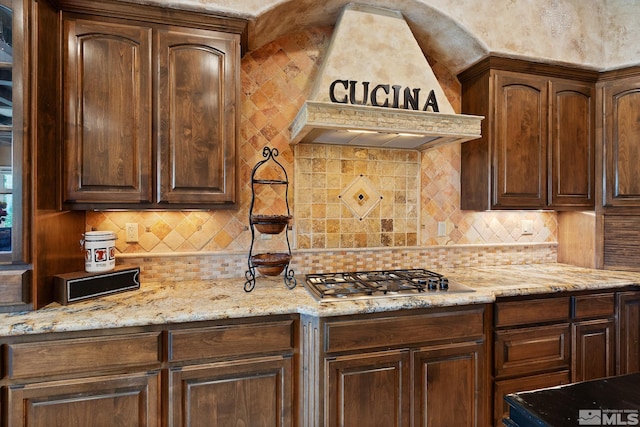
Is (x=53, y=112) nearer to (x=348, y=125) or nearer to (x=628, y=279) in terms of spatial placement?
(x=348, y=125)

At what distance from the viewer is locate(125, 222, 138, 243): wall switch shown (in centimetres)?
205

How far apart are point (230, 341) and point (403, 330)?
0.86 m

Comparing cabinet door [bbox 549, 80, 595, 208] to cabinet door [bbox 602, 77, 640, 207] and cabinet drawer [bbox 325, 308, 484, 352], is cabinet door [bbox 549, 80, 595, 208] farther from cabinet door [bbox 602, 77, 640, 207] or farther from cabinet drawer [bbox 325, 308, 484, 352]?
cabinet drawer [bbox 325, 308, 484, 352]

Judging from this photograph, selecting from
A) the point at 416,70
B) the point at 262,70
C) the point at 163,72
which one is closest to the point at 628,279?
the point at 416,70

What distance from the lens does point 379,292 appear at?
5.90ft

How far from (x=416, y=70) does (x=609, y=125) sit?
1.63 meters

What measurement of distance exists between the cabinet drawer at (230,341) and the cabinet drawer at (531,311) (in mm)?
1231

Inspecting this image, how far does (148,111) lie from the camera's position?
175cm

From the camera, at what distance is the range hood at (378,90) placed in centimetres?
182

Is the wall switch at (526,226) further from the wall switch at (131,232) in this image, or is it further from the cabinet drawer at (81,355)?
the wall switch at (131,232)

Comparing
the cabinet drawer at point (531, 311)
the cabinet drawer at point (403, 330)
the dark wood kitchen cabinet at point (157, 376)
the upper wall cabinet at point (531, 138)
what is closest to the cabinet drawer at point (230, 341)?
the dark wood kitchen cabinet at point (157, 376)

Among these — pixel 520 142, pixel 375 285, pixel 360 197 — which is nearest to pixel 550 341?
pixel 375 285

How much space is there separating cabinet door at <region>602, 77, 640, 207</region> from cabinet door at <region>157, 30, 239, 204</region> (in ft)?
8.81

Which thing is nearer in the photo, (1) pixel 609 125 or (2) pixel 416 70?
(2) pixel 416 70
